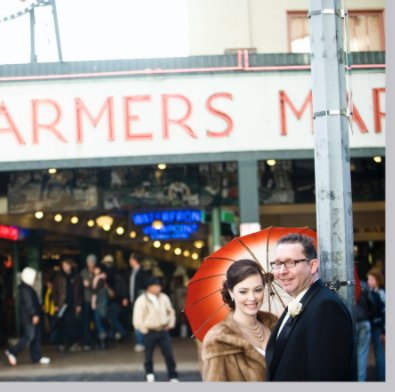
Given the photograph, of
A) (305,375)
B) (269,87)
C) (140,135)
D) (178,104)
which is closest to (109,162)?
(140,135)

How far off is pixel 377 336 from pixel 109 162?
16.4 ft

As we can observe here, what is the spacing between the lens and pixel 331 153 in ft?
15.7

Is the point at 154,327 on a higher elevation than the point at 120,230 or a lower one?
lower

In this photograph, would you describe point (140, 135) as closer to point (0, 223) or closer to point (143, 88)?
point (143, 88)

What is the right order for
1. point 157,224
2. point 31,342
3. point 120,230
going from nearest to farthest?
1. point 31,342
2. point 157,224
3. point 120,230

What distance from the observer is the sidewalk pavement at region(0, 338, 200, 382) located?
13195mm

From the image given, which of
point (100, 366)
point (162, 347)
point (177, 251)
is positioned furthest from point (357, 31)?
point (100, 366)

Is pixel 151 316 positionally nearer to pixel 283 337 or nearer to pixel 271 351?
pixel 271 351

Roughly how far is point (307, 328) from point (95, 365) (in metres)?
10.1

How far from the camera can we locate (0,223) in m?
17.3

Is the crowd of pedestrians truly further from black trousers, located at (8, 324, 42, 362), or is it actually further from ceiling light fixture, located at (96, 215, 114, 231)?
black trousers, located at (8, 324, 42, 362)

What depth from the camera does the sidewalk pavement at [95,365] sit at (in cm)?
1320

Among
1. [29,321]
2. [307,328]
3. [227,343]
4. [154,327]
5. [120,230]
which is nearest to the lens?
[307,328]

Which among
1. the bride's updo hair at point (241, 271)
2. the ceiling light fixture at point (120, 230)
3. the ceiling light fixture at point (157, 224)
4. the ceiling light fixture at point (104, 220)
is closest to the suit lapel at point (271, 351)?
the bride's updo hair at point (241, 271)
